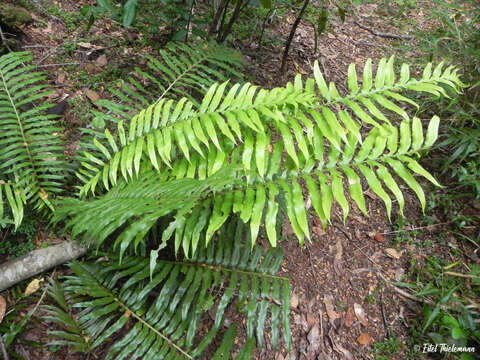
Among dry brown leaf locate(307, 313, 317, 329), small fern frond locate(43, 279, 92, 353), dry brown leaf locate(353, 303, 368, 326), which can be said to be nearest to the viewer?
small fern frond locate(43, 279, 92, 353)

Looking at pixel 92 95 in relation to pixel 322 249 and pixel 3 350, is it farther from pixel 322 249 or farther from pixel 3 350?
pixel 322 249

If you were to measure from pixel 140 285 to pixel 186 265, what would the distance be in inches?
11.2

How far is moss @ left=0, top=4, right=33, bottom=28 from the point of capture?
2672mm

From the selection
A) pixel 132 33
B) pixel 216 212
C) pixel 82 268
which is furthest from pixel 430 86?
pixel 132 33

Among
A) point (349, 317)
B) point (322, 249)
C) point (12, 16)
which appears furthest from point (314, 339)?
point (12, 16)

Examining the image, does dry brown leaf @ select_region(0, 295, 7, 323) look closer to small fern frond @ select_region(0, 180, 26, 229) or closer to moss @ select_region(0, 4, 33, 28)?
small fern frond @ select_region(0, 180, 26, 229)

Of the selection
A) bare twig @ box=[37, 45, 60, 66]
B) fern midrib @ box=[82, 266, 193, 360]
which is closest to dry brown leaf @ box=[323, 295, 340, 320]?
fern midrib @ box=[82, 266, 193, 360]

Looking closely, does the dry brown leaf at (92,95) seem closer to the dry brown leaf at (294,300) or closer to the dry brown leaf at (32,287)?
the dry brown leaf at (32,287)

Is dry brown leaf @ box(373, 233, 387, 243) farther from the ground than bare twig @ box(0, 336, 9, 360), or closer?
closer

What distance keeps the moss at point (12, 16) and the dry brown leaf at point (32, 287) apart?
2.21 m

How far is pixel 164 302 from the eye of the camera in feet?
5.90

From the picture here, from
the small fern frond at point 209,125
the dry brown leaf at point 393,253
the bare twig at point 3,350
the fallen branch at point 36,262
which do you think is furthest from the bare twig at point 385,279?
the bare twig at point 3,350

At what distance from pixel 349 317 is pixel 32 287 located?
2.08 meters

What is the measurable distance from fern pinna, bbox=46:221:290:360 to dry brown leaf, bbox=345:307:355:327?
82cm
